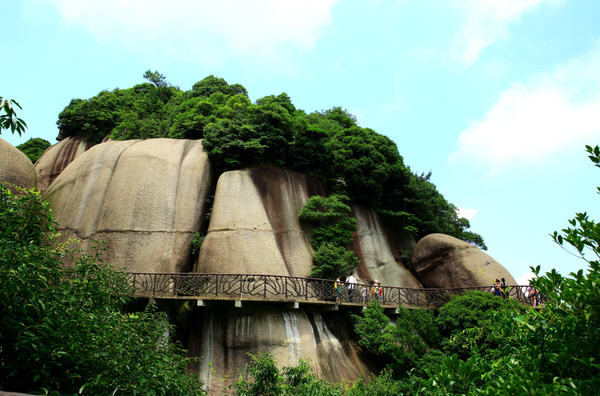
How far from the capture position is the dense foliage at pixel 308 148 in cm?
2148

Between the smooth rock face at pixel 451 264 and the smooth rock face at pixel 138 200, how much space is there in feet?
38.3

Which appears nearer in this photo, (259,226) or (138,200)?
(259,226)

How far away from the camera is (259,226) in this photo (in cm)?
1845

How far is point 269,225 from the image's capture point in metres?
18.9

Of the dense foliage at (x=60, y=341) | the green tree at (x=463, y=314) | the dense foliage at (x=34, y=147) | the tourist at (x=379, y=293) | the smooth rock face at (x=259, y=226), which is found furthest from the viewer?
the dense foliage at (x=34, y=147)

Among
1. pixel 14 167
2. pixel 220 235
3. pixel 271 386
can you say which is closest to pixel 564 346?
pixel 271 386

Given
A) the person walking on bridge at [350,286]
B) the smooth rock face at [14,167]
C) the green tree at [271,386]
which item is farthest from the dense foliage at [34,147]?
the green tree at [271,386]

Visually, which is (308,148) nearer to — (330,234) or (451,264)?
(330,234)

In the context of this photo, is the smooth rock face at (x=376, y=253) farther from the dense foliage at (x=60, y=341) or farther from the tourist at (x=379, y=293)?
the dense foliage at (x=60, y=341)

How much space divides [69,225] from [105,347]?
44.8 feet

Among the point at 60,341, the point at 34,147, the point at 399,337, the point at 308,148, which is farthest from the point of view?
the point at 34,147

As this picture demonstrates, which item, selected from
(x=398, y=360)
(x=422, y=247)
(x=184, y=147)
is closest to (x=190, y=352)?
(x=398, y=360)

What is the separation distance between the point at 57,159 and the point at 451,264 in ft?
84.1

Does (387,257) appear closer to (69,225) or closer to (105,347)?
(69,225)
